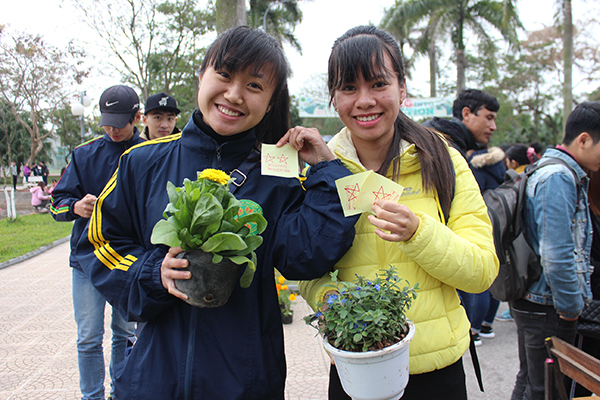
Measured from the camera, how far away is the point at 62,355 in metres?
3.84

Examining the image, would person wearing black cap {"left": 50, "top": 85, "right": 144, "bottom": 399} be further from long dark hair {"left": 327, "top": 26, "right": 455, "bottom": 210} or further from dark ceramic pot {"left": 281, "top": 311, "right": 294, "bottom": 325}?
long dark hair {"left": 327, "top": 26, "right": 455, "bottom": 210}

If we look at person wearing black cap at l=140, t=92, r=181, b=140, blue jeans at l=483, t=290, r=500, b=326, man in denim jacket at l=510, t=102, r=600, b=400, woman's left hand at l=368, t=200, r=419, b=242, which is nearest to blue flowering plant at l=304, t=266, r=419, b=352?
woman's left hand at l=368, t=200, r=419, b=242

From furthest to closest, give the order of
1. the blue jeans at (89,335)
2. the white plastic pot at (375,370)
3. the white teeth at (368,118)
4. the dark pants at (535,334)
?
the blue jeans at (89,335) → the dark pants at (535,334) → the white teeth at (368,118) → the white plastic pot at (375,370)

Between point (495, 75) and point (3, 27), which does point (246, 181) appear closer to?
point (3, 27)

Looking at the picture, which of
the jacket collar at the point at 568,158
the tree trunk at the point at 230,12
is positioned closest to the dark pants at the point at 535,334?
the jacket collar at the point at 568,158

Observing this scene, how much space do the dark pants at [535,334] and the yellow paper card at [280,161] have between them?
1.75m

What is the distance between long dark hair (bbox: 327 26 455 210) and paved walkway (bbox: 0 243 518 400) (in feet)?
5.81

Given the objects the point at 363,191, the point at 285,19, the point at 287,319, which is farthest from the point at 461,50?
the point at 363,191

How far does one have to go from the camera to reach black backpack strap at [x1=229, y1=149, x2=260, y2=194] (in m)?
1.50

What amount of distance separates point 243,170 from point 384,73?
613 millimetres

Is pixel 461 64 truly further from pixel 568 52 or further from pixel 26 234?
pixel 26 234

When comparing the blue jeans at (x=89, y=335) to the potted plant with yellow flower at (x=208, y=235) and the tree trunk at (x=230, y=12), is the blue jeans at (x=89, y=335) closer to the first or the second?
the potted plant with yellow flower at (x=208, y=235)

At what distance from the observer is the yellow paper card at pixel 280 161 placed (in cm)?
150

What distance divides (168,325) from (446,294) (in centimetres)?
97
